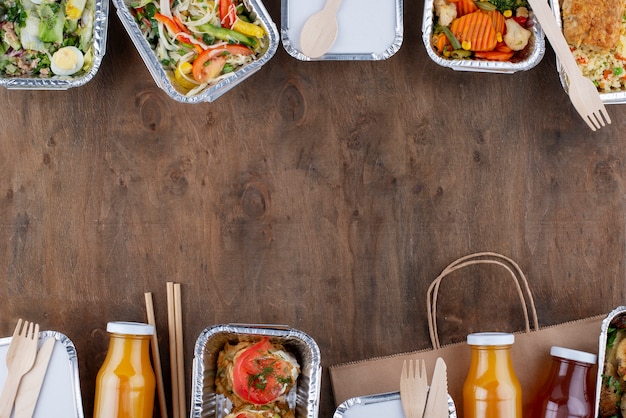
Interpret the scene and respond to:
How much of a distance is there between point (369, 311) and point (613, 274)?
38.3 inches

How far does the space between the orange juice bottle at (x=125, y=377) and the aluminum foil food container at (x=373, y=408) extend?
0.68m

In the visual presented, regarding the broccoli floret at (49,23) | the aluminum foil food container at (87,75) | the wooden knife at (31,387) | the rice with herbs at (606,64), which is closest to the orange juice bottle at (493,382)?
the rice with herbs at (606,64)

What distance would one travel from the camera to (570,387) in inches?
92.2

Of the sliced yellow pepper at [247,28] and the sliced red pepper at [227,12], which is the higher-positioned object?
the sliced red pepper at [227,12]

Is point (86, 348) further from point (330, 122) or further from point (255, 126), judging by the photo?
point (330, 122)

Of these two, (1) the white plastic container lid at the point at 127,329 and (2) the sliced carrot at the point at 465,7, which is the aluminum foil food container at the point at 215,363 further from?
(2) the sliced carrot at the point at 465,7

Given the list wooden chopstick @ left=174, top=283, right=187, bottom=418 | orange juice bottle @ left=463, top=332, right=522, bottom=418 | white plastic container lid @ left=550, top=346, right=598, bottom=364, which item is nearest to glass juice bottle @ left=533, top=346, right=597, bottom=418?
white plastic container lid @ left=550, top=346, right=598, bottom=364

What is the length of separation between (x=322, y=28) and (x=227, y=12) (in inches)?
13.7

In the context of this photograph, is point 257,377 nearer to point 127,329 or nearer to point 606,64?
point 127,329

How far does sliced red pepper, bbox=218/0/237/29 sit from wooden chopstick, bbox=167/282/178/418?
101 centimetres

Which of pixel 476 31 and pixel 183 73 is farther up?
pixel 476 31

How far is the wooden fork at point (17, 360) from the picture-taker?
2287 mm

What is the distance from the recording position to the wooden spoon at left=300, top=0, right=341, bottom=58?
2.34 metres

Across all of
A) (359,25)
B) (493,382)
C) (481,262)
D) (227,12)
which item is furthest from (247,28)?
(493,382)
